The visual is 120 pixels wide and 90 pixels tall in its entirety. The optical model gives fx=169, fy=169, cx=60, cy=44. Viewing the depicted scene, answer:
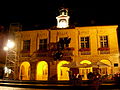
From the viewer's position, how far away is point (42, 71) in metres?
25.2

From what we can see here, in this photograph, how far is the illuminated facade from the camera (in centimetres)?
2289

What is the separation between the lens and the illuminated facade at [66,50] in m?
22.9

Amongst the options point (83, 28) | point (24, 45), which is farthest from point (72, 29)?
point (24, 45)

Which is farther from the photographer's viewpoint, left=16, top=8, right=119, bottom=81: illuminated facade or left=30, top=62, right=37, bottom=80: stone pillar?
left=30, top=62, right=37, bottom=80: stone pillar

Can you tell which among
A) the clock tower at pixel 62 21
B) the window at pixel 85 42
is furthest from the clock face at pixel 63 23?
the window at pixel 85 42

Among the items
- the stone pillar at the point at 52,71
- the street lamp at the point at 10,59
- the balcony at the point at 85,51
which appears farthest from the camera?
the street lamp at the point at 10,59

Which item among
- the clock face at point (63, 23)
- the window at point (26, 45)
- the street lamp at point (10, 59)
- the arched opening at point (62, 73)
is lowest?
the arched opening at point (62, 73)

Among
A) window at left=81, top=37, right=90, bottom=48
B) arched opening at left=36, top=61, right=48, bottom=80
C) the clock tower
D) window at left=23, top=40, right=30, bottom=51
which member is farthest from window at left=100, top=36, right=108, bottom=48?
window at left=23, top=40, right=30, bottom=51

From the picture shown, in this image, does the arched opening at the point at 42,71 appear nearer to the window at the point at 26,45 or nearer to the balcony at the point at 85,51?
the window at the point at 26,45

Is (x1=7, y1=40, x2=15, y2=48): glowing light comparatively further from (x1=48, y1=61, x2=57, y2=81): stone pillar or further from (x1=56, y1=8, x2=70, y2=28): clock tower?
(x1=56, y1=8, x2=70, y2=28): clock tower

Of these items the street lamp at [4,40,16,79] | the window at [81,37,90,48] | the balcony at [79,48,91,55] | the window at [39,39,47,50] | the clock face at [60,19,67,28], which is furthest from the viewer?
the clock face at [60,19,67,28]

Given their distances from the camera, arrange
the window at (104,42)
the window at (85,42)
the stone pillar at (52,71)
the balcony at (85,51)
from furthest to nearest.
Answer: the window at (85,42) < the window at (104,42) < the balcony at (85,51) < the stone pillar at (52,71)

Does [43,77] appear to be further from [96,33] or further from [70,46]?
[96,33]

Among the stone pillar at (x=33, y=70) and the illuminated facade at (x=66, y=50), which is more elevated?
Answer: the illuminated facade at (x=66, y=50)
